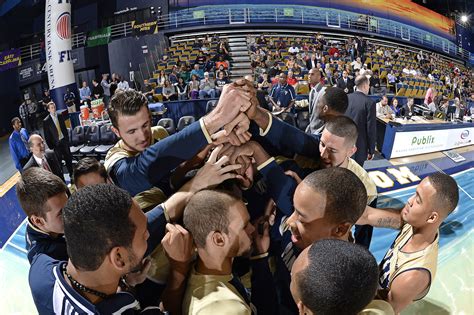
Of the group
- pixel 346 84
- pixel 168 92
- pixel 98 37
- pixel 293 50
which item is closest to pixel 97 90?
pixel 98 37

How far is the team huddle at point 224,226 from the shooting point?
3.57 ft

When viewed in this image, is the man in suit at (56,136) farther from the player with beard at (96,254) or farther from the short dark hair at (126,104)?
the player with beard at (96,254)

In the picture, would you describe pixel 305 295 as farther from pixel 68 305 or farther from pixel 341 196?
pixel 68 305

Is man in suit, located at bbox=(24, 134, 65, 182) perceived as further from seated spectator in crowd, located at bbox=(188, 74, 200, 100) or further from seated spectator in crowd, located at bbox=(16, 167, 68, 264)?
seated spectator in crowd, located at bbox=(188, 74, 200, 100)

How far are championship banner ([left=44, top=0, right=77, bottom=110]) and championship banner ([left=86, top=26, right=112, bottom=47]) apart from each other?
521 mm

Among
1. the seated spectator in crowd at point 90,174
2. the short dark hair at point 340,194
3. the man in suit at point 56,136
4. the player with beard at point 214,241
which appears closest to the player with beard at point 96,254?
the player with beard at point 214,241

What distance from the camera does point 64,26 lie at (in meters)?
7.34

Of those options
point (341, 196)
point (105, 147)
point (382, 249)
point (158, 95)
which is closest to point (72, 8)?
point (158, 95)

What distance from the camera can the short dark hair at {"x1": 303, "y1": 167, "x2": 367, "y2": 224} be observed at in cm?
133

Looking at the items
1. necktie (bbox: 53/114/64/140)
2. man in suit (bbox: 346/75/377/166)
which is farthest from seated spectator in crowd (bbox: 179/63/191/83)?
man in suit (bbox: 346/75/377/166)

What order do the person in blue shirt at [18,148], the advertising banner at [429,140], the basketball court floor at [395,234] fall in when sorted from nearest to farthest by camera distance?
1. the basketball court floor at [395,234]
2. the person in blue shirt at [18,148]
3. the advertising banner at [429,140]

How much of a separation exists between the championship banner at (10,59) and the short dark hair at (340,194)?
7392 millimetres

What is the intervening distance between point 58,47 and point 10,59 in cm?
89

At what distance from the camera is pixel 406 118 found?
8320 millimetres
